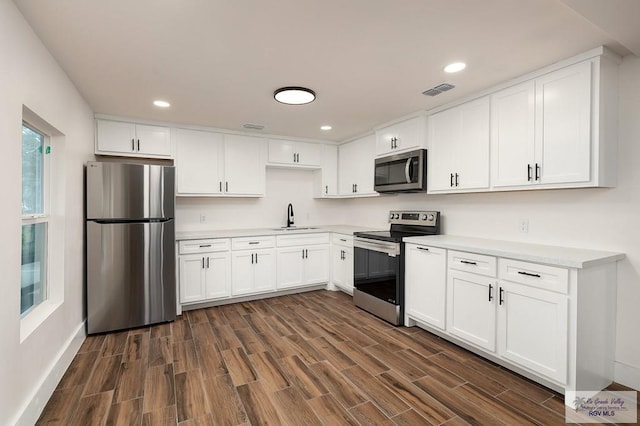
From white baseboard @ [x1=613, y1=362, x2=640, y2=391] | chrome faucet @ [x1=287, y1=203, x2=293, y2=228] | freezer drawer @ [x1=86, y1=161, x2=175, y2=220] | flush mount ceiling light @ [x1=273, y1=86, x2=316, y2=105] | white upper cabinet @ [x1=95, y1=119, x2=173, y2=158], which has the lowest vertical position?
white baseboard @ [x1=613, y1=362, x2=640, y2=391]

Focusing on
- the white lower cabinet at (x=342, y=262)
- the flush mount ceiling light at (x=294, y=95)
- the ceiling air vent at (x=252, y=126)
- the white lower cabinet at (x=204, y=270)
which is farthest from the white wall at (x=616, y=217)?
the white lower cabinet at (x=204, y=270)

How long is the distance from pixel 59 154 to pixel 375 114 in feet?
9.95

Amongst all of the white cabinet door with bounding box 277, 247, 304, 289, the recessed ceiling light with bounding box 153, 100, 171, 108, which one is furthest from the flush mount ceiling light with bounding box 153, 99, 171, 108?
the white cabinet door with bounding box 277, 247, 304, 289

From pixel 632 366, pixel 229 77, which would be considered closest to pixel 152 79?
pixel 229 77

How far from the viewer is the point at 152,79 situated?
102 inches

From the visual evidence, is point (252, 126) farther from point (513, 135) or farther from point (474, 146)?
point (513, 135)

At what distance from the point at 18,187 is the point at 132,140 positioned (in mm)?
2181

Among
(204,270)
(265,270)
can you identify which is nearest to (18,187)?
(204,270)

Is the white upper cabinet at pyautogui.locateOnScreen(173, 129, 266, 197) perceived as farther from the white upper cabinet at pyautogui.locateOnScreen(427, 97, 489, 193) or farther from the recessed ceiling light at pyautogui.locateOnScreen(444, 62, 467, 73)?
the recessed ceiling light at pyautogui.locateOnScreen(444, 62, 467, 73)

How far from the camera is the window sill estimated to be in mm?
1879

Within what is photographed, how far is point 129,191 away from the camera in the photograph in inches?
127

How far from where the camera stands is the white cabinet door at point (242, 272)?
4.01 metres

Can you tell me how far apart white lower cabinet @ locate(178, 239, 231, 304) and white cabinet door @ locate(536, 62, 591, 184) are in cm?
343

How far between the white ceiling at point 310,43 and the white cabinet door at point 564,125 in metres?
0.17
